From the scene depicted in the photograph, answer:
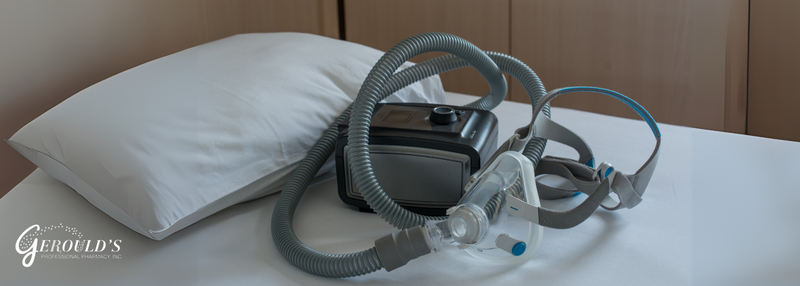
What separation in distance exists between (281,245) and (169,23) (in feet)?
2.86

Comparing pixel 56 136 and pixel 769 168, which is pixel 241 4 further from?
pixel 769 168

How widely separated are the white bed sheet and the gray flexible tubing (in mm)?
23

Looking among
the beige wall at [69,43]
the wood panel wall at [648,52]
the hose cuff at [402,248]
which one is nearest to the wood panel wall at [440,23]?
the wood panel wall at [648,52]

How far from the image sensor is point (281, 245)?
77cm

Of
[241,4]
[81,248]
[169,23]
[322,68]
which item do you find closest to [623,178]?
[322,68]

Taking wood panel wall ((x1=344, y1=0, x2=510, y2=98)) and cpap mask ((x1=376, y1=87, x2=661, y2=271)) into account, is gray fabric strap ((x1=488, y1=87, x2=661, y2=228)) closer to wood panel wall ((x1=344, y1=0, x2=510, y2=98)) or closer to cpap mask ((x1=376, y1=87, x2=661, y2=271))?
cpap mask ((x1=376, y1=87, x2=661, y2=271))

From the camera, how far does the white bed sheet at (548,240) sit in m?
0.71

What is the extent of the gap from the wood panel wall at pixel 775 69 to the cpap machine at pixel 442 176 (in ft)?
5.25

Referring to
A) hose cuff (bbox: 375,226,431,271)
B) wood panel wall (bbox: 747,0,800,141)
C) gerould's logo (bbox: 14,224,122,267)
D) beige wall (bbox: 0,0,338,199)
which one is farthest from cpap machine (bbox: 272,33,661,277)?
wood panel wall (bbox: 747,0,800,141)

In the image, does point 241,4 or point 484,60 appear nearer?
point 484,60

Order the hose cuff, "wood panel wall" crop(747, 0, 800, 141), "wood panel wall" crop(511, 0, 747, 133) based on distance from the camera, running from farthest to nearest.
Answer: "wood panel wall" crop(511, 0, 747, 133), "wood panel wall" crop(747, 0, 800, 141), the hose cuff

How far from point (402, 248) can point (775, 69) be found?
209 cm

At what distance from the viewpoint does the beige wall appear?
1.02 m

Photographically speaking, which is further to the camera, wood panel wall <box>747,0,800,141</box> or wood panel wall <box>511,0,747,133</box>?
wood panel wall <box>511,0,747,133</box>
